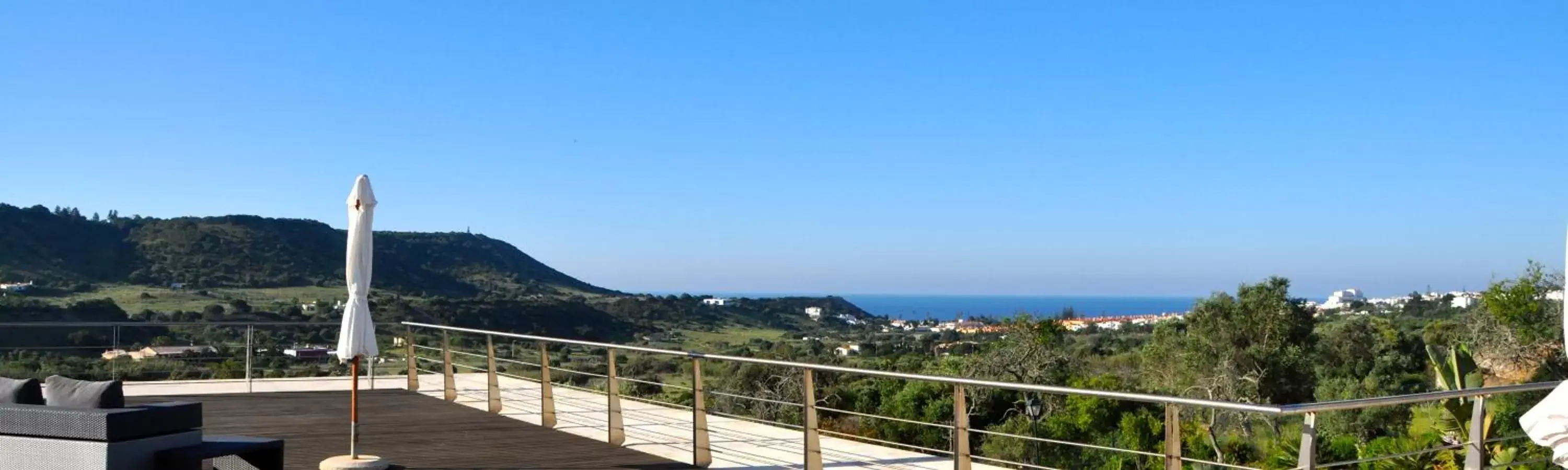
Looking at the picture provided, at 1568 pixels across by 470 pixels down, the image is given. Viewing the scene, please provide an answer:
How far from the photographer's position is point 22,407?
542 cm

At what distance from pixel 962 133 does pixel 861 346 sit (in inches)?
347

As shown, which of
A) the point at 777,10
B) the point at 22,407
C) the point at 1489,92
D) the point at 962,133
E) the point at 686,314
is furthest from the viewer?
the point at 686,314

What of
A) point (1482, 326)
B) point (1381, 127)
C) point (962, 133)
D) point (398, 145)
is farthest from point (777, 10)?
point (1482, 326)

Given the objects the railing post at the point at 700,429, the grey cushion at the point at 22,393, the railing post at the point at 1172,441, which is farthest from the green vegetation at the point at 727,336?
the railing post at the point at 1172,441

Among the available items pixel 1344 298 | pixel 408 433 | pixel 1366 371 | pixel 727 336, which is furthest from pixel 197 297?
pixel 1344 298

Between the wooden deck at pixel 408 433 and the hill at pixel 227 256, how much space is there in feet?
75.7

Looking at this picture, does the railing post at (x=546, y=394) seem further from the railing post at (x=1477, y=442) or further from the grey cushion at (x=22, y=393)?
the railing post at (x=1477, y=442)

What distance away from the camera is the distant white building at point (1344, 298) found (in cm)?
4894

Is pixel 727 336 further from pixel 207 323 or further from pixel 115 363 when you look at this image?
pixel 207 323

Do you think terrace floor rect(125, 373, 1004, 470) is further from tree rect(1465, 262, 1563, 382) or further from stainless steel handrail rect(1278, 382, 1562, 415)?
tree rect(1465, 262, 1563, 382)

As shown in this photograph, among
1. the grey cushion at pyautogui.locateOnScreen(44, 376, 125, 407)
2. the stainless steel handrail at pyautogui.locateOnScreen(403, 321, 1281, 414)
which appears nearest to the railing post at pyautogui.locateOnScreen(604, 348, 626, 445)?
the stainless steel handrail at pyautogui.locateOnScreen(403, 321, 1281, 414)

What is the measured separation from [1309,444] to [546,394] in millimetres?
6119

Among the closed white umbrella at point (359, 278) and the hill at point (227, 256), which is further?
the hill at point (227, 256)

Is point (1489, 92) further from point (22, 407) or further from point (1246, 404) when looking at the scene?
point (22, 407)
